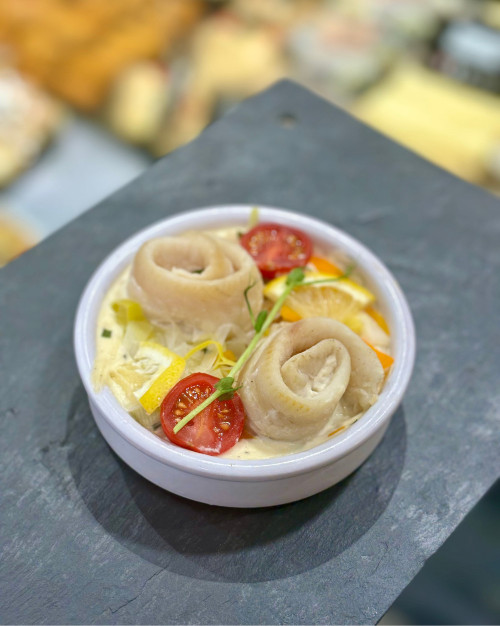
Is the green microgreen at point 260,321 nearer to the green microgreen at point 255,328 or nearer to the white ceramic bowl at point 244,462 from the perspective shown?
the green microgreen at point 255,328

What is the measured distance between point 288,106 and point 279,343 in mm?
1471

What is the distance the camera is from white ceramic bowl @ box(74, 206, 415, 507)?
4.51ft

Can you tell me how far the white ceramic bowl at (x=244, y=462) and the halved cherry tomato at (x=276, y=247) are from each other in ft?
0.66

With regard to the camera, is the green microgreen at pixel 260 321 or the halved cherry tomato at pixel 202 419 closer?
the halved cherry tomato at pixel 202 419

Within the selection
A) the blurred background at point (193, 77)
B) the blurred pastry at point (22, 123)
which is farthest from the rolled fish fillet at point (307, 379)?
the blurred pastry at point (22, 123)

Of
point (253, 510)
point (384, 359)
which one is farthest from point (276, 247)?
point (253, 510)

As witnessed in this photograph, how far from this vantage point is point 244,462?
138 centimetres

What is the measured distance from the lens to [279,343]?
146 cm

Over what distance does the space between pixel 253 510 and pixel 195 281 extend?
1.84ft

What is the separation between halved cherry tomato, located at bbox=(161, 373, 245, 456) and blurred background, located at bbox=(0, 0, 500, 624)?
1438mm

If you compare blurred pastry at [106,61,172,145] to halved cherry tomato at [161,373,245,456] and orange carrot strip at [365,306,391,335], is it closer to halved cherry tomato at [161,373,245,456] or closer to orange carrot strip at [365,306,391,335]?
orange carrot strip at [365,306,391,335]

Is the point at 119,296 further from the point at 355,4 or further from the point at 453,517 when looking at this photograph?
the point at 355,4

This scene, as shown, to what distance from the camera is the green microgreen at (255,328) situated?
141 centimetres

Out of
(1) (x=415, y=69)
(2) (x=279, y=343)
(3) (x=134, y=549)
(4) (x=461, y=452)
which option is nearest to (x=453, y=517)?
(4) (x=461, y=452)
